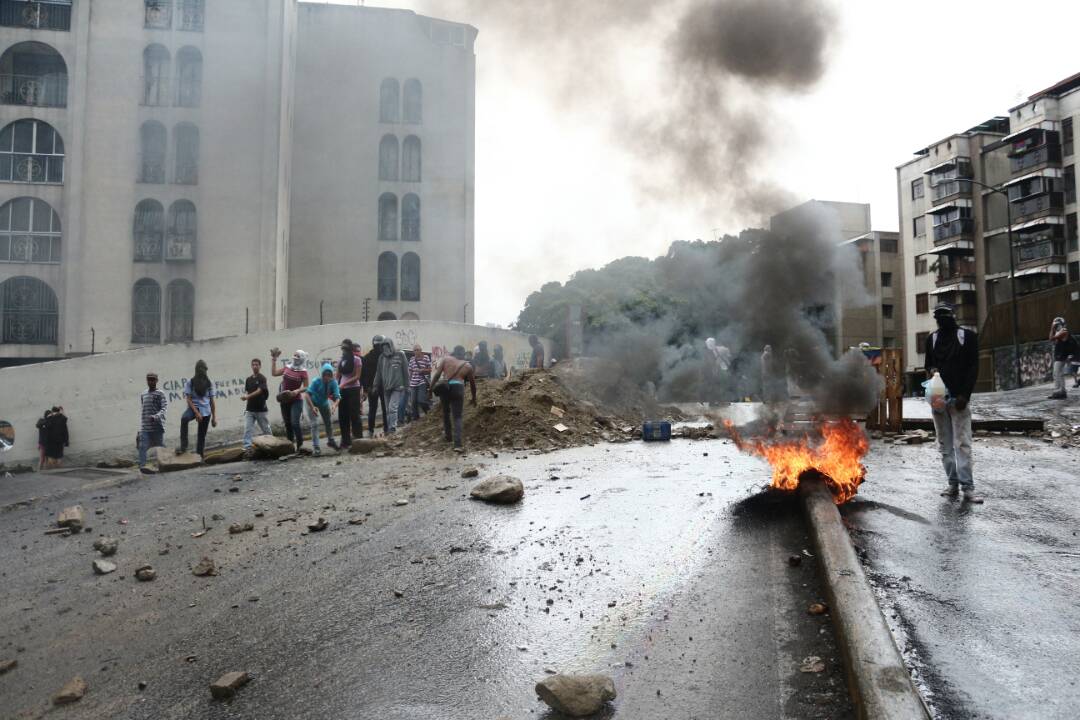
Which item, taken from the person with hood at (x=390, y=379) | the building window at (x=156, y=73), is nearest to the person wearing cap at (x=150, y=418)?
the person with hood at (x=390, y=379)

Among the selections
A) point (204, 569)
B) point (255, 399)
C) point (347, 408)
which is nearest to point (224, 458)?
point (255, 399)

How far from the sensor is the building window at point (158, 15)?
24.3m

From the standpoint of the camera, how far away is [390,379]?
11.8m

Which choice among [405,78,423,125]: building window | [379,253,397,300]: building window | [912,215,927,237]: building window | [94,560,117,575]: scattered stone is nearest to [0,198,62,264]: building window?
[379,253,397,300]: building window

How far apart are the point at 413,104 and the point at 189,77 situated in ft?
28.1

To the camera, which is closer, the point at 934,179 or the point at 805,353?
the point at 805,353

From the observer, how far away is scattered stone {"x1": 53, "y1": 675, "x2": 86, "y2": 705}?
396cm

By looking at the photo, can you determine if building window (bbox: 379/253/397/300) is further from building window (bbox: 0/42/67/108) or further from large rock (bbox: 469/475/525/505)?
large rock (bbox: 469/475/525/505)

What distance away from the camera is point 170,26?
79.8 feet

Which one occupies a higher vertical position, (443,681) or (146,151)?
(146,151)

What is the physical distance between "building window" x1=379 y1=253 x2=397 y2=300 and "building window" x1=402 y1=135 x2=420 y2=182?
3394 millimetres

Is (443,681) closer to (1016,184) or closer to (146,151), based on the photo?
(146,151)

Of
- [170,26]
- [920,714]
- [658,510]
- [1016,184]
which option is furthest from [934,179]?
[920,714]

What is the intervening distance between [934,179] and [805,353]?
138 ft
